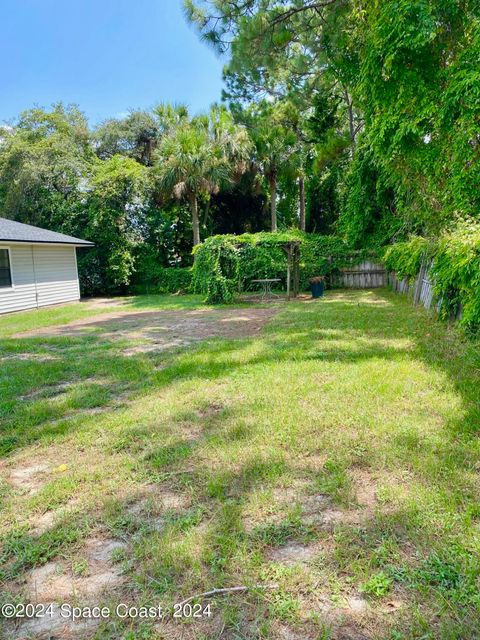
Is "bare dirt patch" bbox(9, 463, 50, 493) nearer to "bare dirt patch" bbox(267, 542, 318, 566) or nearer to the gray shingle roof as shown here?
"bare dirt patch" bbox(267, 542, 318, 566)

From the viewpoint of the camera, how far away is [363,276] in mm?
14227

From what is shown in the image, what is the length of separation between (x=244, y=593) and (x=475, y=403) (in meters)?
2.45

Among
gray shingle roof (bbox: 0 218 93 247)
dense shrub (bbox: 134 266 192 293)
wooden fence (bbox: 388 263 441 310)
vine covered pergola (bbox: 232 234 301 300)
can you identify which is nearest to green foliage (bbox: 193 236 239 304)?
vine covered pergola (bbox: 232 234 301 300)

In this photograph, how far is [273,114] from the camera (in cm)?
1636

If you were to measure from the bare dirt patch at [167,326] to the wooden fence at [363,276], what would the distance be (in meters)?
5.48

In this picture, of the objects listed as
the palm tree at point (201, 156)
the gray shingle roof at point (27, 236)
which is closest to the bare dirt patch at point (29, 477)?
the gray shingle roof at point (27, 236)

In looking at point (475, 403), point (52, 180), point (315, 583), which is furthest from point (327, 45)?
point (52, 180)

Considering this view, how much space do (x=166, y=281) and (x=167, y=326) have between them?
31.2 ft

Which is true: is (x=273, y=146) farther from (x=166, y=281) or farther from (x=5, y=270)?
(x=5, y=270)

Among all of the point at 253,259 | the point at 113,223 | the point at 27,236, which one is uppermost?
the point at 113,223

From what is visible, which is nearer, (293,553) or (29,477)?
(293,553)

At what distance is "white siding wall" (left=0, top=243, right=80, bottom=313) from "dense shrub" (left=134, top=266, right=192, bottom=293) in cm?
310

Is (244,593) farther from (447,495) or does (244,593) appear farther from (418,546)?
(447,495)

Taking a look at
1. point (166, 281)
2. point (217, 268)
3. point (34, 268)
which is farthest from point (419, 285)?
point (34, 268)
